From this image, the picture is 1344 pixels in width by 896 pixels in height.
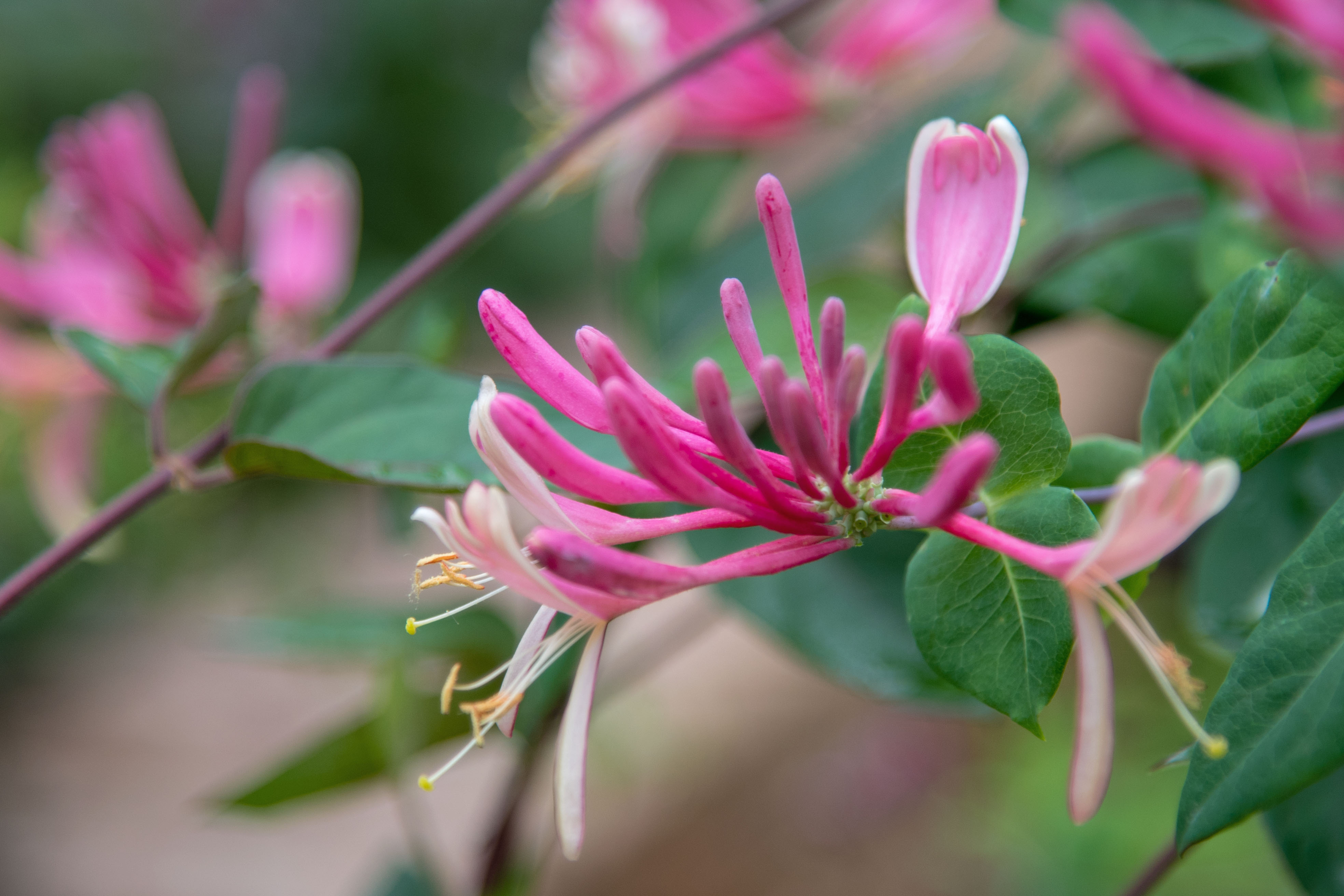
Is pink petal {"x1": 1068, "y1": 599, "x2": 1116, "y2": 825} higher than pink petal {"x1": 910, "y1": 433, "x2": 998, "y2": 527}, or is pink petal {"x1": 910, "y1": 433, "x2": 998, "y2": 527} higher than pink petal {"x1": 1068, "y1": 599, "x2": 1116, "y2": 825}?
pink petal {"x1": 910, "y1": 433, "x2": 998, "y2": 527}

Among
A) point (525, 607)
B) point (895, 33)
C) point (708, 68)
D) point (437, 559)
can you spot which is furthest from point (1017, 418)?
point (525, 607)

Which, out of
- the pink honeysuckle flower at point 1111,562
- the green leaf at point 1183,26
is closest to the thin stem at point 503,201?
the green leaf at point 1183,26

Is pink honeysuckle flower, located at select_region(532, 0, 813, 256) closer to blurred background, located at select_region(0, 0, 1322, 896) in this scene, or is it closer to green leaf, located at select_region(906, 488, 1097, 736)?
blurred background, located at select_region(0, 0, 1322, 896)

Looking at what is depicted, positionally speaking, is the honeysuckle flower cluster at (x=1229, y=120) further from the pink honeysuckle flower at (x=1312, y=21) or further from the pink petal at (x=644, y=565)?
the pink petal at (x=644, y=565)

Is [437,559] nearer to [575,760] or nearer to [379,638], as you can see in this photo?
[575,760]

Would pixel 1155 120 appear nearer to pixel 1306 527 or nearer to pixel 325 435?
pixel 1306 527

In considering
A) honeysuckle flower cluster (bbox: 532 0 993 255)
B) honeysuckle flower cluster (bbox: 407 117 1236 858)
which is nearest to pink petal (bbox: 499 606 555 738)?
honeysuckle flower cluster (bbox: 407 117 1236 858)
